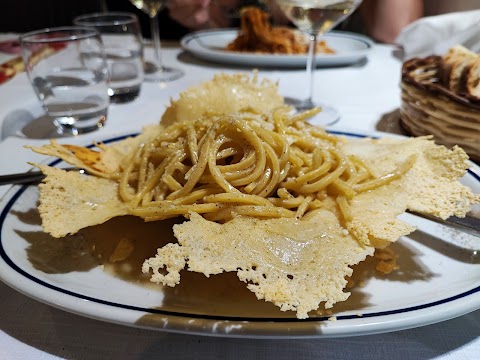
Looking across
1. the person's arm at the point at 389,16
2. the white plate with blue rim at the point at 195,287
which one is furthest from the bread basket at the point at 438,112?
the person's arm at the point at 389,16

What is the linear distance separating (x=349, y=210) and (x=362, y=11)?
3113 mm

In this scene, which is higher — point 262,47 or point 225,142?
point 225,142

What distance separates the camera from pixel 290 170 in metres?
1.00

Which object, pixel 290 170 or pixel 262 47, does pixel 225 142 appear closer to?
pixel 290 170

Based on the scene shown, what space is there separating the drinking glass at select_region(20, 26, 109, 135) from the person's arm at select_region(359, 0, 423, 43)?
82.8 inches

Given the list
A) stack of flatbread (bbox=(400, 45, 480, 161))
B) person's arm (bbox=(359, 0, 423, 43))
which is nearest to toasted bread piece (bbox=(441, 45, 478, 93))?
stack of flatbread (bbox=(400, 45, 480, 161))

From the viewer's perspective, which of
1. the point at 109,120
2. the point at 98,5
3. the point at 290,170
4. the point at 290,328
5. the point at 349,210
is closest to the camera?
the point at 290,328

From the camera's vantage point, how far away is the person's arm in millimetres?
3227

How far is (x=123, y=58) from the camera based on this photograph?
83.9 inches

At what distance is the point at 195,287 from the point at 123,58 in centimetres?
157

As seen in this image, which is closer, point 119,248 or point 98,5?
point 119,248

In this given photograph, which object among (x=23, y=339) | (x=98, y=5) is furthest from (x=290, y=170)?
(x=98, y=5)

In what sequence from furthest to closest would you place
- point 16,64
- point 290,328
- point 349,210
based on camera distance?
point 16,64 < point 349,210 < point 290,328

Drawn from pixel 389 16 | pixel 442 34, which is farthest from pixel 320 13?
pixel 389 16
